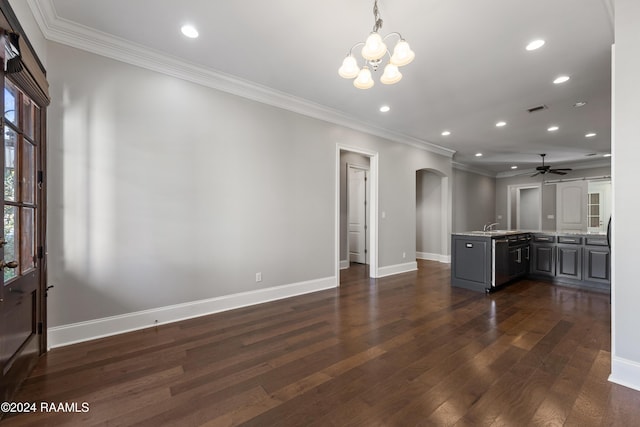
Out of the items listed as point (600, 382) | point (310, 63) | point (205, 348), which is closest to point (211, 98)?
point (310, 63)

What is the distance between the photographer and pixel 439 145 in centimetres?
680

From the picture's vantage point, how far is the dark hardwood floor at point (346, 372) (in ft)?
5.77

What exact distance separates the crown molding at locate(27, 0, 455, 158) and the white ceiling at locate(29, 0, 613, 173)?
0.02 meters

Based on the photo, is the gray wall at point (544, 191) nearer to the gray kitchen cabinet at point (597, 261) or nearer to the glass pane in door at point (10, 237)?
the gray kitchen cabinet at point (597, 261)

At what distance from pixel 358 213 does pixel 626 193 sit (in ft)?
17.2

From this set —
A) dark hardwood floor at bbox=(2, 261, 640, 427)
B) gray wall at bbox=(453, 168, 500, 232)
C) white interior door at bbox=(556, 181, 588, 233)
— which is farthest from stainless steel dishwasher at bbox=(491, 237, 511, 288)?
white interior door at bbox=(556, 181, 588, 233)

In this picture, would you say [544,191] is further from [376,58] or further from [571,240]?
[376,58]

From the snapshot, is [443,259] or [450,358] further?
[443,259]

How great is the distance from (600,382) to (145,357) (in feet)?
11.9

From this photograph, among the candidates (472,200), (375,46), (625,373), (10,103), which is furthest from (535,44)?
(472,200)

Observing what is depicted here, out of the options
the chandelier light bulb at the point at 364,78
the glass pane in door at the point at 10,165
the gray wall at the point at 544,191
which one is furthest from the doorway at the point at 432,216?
the glass pane in door at the point at 10,165

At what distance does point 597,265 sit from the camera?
4.77 meters

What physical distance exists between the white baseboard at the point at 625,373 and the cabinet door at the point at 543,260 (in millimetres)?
3847

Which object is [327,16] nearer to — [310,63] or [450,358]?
[310,63]
